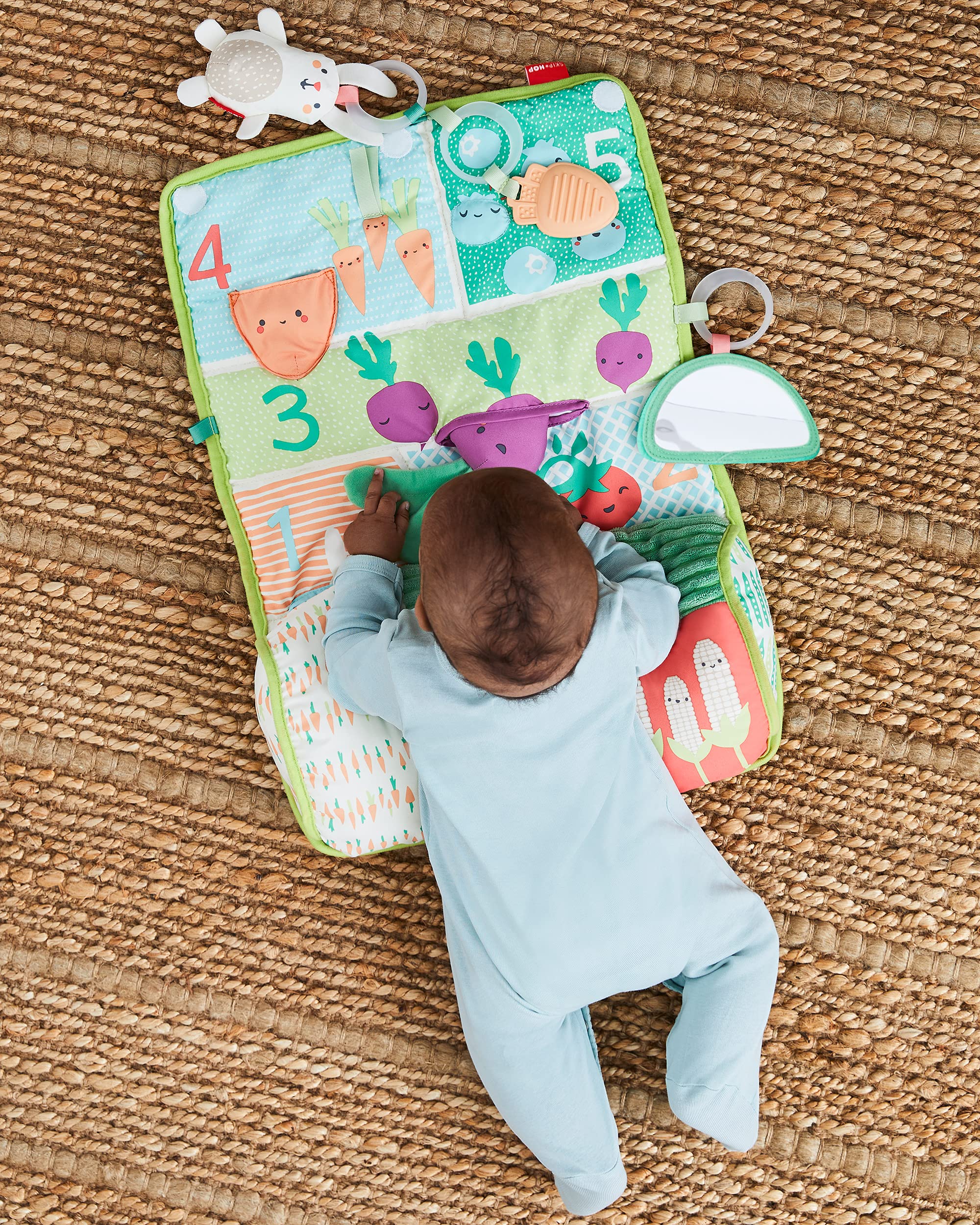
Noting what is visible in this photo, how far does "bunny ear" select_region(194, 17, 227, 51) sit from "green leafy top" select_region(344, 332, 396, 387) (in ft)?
1.08

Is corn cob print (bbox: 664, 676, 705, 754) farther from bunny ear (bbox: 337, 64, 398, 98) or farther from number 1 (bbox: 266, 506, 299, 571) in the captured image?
bunny ear (bbox: 337, 64, 398, 98)

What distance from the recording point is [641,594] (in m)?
0.86

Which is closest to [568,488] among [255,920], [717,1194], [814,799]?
[814,799]

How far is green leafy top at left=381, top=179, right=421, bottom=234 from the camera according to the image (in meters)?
0.97

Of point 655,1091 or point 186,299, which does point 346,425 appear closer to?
point 186,299

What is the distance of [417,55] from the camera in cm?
103

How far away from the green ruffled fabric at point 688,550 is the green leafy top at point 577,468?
0.18ft

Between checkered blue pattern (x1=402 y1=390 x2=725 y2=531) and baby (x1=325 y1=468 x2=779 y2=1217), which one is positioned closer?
baby (x1=325 y1=468 x2=779 y2=1217)

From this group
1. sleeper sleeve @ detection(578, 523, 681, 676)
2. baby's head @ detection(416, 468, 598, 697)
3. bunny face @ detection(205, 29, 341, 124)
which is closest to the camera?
baby's head @ detection(416, 468, 598, 697)

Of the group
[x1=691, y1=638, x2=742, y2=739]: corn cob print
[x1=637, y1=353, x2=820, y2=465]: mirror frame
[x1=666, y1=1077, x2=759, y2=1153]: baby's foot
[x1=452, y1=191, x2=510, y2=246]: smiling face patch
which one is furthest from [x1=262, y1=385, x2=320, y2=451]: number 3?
[x1=666, y1=1077, x2=759, y2=1153]: baby's foot

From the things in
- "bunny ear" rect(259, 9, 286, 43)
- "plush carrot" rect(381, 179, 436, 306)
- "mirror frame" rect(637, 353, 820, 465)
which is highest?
"bunny ear" rect(259, 9, 286, 43)

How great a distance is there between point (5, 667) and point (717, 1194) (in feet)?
3.04

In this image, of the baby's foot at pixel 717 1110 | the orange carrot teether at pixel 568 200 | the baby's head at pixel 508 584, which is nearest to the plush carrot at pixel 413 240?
the orange carrot teether at pixel 568 200

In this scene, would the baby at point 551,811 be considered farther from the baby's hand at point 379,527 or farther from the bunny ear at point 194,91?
the bunny ear at point 194,91
